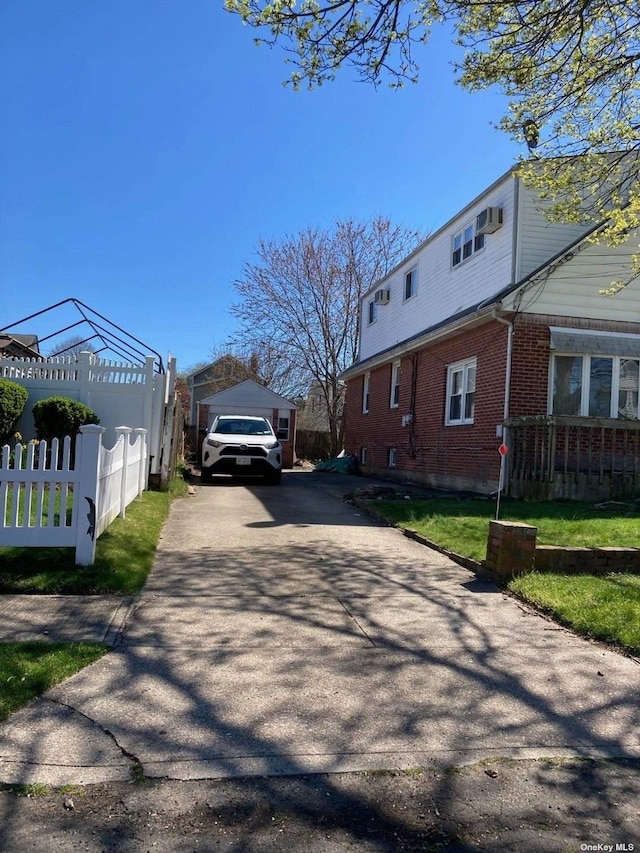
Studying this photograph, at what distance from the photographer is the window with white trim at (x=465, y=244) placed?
46.8 feet

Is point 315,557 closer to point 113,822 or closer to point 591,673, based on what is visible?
point 591,673

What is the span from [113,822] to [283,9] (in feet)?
22.1

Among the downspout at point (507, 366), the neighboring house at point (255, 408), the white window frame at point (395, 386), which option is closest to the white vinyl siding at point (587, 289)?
the downspout at point (507, 366)

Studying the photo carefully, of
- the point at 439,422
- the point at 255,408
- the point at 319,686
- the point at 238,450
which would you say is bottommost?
the point at 319,686

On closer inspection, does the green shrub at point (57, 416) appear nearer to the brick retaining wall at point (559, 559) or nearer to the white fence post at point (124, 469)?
the white fence post at point (124, 469)

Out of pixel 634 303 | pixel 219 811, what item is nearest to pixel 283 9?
pixel 219 811

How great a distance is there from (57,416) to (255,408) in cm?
1518

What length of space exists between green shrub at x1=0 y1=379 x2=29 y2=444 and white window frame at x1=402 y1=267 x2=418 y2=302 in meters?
10.9

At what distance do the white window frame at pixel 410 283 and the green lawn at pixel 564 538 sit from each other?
8.42 meters

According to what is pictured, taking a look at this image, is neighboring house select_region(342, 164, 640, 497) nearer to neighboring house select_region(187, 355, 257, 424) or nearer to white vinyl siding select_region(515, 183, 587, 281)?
white vinyl siding select_region(515, 183, 587, 281)

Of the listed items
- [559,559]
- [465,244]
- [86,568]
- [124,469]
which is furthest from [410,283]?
[86,568]

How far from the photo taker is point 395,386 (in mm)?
18953

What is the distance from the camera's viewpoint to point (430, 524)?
29.1ft

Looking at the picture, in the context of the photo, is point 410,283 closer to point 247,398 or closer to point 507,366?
point 507,366
